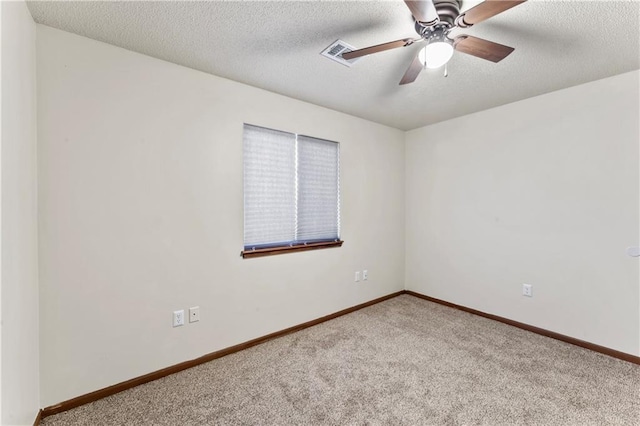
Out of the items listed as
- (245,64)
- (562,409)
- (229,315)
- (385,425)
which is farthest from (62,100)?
(562,409)

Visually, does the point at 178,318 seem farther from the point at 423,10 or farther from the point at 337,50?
the point at 423,10

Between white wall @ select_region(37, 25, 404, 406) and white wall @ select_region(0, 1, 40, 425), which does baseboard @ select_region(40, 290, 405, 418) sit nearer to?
white wall @ select_region(37, 25, 404, 406)

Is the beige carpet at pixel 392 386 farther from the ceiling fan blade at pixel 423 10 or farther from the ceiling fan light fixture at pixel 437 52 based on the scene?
the ceiling fan blade at pixel 423 10

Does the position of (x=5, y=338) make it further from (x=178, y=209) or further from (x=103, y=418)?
(x=178, y=209)

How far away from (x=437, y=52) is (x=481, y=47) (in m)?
0.27

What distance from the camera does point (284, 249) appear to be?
2.85 meters

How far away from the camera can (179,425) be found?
1684 mm

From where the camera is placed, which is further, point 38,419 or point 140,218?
point 140,218

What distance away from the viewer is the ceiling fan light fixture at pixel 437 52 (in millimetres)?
1550

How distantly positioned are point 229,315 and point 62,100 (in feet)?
6.39

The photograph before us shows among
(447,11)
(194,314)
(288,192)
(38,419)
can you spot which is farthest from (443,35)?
(38,419)

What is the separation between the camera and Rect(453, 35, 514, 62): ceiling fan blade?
154 cm

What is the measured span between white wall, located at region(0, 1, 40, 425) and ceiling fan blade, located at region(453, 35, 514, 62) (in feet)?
7.21

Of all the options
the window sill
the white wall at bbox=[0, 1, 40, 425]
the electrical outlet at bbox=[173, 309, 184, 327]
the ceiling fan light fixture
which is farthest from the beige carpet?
the ceiling fan light fixture
